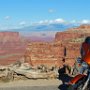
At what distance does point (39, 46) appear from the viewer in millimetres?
68188

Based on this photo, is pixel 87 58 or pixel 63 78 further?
pixel 63 78

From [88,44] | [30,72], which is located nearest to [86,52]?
[88,44]

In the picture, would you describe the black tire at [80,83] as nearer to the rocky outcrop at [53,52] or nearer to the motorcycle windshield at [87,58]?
the motorcycle windshield at [87,58]

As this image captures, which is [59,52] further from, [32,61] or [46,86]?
[46,86]

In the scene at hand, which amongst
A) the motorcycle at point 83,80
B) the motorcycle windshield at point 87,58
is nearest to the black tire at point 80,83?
the motorcycle at point 83,80

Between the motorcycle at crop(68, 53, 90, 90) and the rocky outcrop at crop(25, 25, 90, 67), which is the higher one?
the motorcycle at crop(68, 53, 90, 90)

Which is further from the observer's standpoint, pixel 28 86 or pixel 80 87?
pixel 28 86

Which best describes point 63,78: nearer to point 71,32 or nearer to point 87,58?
point 87,58

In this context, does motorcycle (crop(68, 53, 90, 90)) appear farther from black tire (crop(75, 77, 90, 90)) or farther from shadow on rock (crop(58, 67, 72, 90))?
shadow on rock (crop(58, 67, 72, 90))

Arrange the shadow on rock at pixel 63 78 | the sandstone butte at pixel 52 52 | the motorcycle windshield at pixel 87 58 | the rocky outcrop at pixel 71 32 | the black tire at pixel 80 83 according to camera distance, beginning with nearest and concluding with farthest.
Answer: the motorcycle windshield at pixel 87 58 < the black tire at pixel 80 83 < the shadow on rock at pixel 63 78 < the sandstone butte at pixel 52 52 < the rocky outcrop at pixel 71 32

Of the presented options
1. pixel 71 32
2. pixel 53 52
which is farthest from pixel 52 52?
pixel 71 32

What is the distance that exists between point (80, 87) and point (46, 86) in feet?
17.4

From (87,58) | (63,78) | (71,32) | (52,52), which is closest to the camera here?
(87,58)

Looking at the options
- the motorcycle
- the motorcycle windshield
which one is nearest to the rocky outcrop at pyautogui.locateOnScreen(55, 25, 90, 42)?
the motorcycle
